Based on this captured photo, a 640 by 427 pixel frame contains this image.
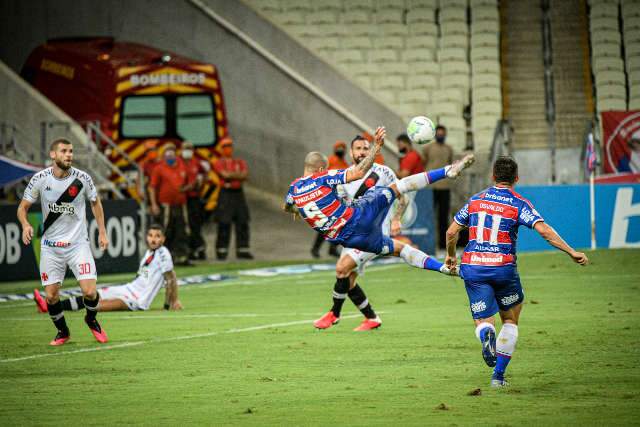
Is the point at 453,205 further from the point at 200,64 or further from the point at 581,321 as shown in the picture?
the point at 581,321

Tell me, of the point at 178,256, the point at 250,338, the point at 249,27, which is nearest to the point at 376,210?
the point at 250,338

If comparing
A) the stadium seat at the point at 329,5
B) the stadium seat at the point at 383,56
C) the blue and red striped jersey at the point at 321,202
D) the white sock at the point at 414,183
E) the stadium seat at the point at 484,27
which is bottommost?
the blue and red striped jersey at the point at 321,202

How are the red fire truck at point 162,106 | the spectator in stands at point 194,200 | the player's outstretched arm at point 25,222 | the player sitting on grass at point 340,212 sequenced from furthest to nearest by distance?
the red fire truck at point 162,106, the spectator in stands at point 194,200, the player sitting on grass at point 340,212, the player's outstretched arm at point 25,222

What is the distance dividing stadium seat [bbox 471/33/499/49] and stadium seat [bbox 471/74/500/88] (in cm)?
100

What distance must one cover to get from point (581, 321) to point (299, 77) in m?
17.8

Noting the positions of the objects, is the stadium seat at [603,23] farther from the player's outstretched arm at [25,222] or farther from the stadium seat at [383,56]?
the player's outstretched arm at [25,222]

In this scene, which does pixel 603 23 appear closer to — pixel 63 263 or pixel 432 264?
pixel 432 264

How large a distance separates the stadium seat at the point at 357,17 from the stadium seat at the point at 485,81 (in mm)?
3454

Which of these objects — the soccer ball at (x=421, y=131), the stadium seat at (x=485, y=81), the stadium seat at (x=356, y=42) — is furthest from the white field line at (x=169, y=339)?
the stadium seat at (x=356, y=42)

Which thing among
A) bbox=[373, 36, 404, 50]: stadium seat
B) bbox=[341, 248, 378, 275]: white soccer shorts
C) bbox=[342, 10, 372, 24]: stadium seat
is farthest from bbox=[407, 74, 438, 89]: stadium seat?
bbox=[341, 248, 378, 275]: white soccer shorts

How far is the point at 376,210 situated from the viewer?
13141 millimetres

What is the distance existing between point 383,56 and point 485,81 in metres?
2.79

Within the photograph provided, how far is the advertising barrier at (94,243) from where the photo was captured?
2095cm

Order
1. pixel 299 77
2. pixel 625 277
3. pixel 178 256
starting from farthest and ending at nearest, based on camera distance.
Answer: pixel 299 77 → pixel 178 256 → pixel 625 277
